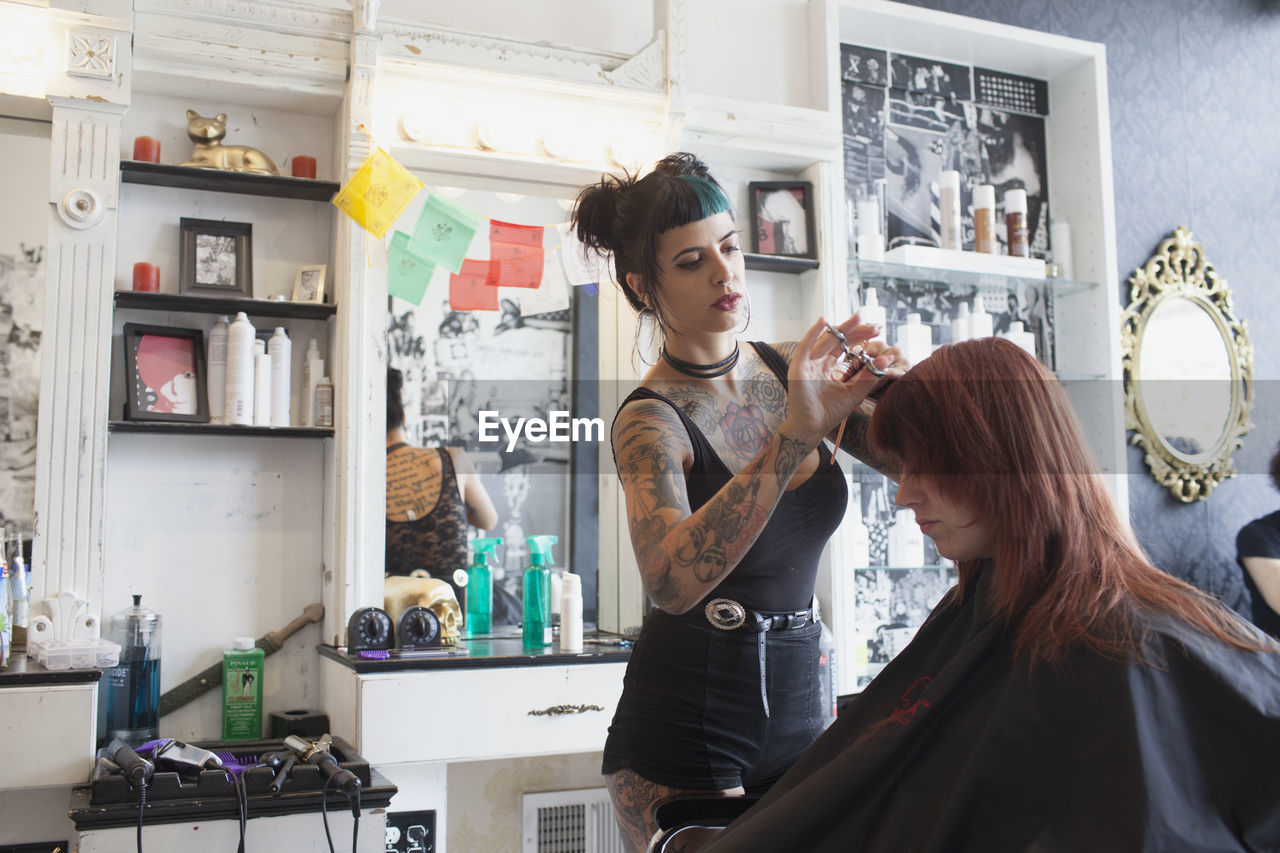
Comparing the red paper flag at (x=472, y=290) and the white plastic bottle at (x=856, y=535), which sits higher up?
the red paper flag at (x=472, y=290)

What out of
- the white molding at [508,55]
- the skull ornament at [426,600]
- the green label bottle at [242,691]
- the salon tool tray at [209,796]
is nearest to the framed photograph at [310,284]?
the white molding at [508,55]

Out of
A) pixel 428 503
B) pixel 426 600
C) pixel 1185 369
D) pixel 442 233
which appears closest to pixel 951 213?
pixel 1185 369

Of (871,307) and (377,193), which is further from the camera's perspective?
(871,307)

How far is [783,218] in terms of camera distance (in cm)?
311

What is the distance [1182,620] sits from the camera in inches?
39.9

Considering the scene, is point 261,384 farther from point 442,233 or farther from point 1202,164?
point 1202,164

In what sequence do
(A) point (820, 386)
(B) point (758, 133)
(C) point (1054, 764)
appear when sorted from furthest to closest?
(B) point (758, 133)
(A) point (820, 386)
(C) point (1054, 764)

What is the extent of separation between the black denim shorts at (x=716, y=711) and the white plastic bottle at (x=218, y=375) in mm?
1582

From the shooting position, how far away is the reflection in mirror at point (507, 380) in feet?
9.01

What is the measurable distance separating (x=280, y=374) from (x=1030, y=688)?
2077 mm

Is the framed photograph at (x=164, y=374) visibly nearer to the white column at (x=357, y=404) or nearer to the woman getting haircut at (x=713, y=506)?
the white column at (x=357, y=404)

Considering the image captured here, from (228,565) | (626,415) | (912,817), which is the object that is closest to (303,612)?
(228,565)

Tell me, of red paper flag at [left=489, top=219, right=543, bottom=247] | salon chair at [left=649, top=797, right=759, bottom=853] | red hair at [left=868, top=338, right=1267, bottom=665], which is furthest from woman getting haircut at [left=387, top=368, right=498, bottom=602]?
red hair at [left=868, top=338, right=1267, bottom=665]

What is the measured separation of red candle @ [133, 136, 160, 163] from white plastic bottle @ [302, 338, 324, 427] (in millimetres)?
571
